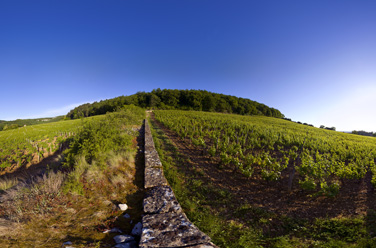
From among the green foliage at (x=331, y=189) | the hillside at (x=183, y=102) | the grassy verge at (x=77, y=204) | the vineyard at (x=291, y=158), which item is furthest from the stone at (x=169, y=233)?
the hillside at (x=183, y=102)

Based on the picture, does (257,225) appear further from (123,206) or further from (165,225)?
(123,206)

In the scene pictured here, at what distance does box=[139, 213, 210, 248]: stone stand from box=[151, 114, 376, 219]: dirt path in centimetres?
322

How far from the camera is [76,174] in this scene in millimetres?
4336

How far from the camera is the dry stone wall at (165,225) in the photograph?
2406 millimetres

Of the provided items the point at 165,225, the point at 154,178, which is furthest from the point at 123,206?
the point at 165,225

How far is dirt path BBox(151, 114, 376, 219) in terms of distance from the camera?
16.3 feet

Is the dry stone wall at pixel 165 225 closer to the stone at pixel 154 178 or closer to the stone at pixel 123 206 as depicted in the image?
the stone at pixel 154 178

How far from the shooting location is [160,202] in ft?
12.3

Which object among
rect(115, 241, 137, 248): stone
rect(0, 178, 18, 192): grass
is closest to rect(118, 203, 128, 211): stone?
rect(115, 241, 137, 248): stone

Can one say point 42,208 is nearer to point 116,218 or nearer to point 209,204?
point 116,218

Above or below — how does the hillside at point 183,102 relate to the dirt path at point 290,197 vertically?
above

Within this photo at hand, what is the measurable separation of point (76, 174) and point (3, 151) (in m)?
16.1

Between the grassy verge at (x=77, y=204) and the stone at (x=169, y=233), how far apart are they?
2.29 ft

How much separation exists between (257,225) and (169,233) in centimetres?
323
